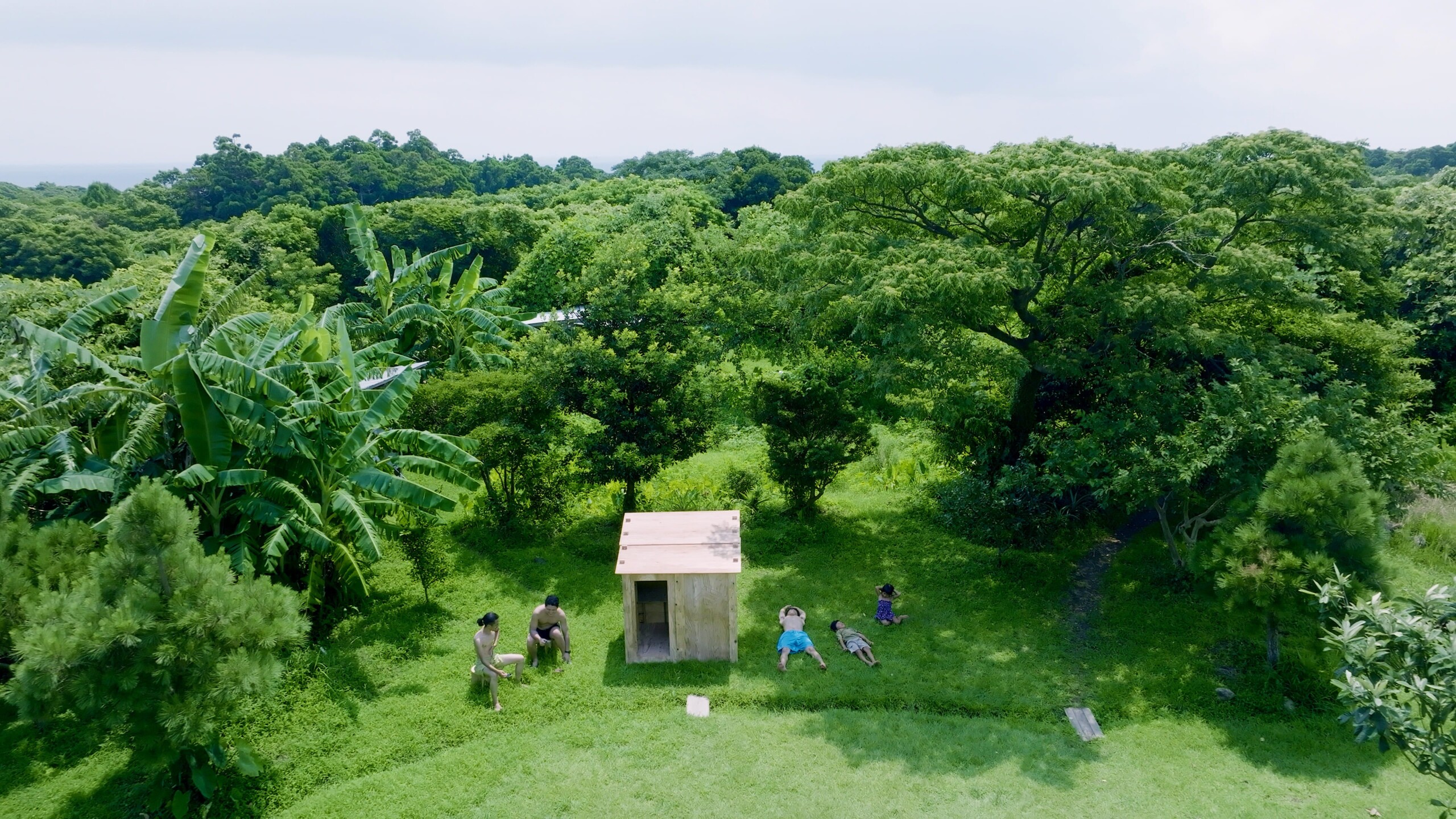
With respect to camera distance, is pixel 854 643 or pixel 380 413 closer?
pixel 380 413

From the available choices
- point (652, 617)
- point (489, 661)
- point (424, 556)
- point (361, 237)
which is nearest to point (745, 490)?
point (652, 617)

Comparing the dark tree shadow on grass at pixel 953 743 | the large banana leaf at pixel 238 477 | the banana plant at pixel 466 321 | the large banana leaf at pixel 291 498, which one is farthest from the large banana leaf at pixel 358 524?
the banana plant at pixel 466 321

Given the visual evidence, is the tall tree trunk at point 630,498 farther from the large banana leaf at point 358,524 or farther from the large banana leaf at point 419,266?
the large banana leaf at point 419,266

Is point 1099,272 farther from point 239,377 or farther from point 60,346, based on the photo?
point 60,346

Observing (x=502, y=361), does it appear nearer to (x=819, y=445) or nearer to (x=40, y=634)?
(x=819, y=445)

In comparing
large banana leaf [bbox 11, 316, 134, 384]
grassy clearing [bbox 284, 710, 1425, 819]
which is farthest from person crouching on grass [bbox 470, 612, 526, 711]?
large banana leaf [bbox 11, 316, 134, 384]

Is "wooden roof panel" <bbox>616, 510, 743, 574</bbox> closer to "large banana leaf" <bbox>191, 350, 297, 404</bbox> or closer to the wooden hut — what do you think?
the wooden hut

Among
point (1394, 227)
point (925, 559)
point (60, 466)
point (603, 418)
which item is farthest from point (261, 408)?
point (1394, 227)
